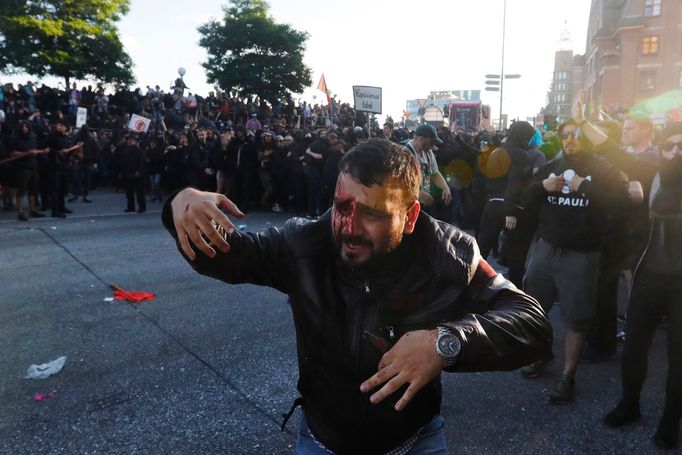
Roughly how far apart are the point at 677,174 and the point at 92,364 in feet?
14.4

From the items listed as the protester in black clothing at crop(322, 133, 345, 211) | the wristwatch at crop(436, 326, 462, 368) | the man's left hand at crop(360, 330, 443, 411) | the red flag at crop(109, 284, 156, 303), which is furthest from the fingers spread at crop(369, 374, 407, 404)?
the protester in black clothing at crop(322, 133, 345, 211)

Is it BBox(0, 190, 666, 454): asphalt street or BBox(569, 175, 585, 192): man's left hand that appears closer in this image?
BBox(0, 190, 666, 454): asphalt street

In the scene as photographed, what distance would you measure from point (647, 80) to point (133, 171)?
Answer: 47.3 meters

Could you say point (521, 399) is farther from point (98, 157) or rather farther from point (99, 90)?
point (99, 90)

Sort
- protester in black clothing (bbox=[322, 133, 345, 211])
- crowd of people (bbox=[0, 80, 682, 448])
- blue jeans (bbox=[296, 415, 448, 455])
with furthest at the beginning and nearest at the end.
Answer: protester in black clothing (bbox=[322, 133, 345, 211]), crowd of people (bbox=[0, 80, 682, 448]), blue jeans (bbox=[296, 415, 448, 455])

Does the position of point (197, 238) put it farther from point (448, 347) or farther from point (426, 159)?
point (426, 159)

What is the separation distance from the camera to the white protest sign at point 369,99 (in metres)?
12.7

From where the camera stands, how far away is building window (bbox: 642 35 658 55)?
4503 centimetres

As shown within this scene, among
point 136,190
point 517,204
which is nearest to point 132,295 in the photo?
point 517,204

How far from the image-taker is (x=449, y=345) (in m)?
1.50

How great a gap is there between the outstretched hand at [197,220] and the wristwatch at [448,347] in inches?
31.1

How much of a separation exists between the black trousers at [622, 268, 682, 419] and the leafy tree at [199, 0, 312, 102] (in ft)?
165

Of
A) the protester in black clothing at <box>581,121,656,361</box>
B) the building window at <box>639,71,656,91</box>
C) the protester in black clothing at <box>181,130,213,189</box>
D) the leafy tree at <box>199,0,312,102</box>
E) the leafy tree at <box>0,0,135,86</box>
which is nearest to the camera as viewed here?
the protester in black clothing at <box>581,121,656,361</box>

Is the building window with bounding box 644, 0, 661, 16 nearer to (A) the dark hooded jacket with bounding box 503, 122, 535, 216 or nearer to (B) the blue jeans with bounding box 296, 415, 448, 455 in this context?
(A) the dark hooded jacket with bounding box 503, 122, 535, 216
